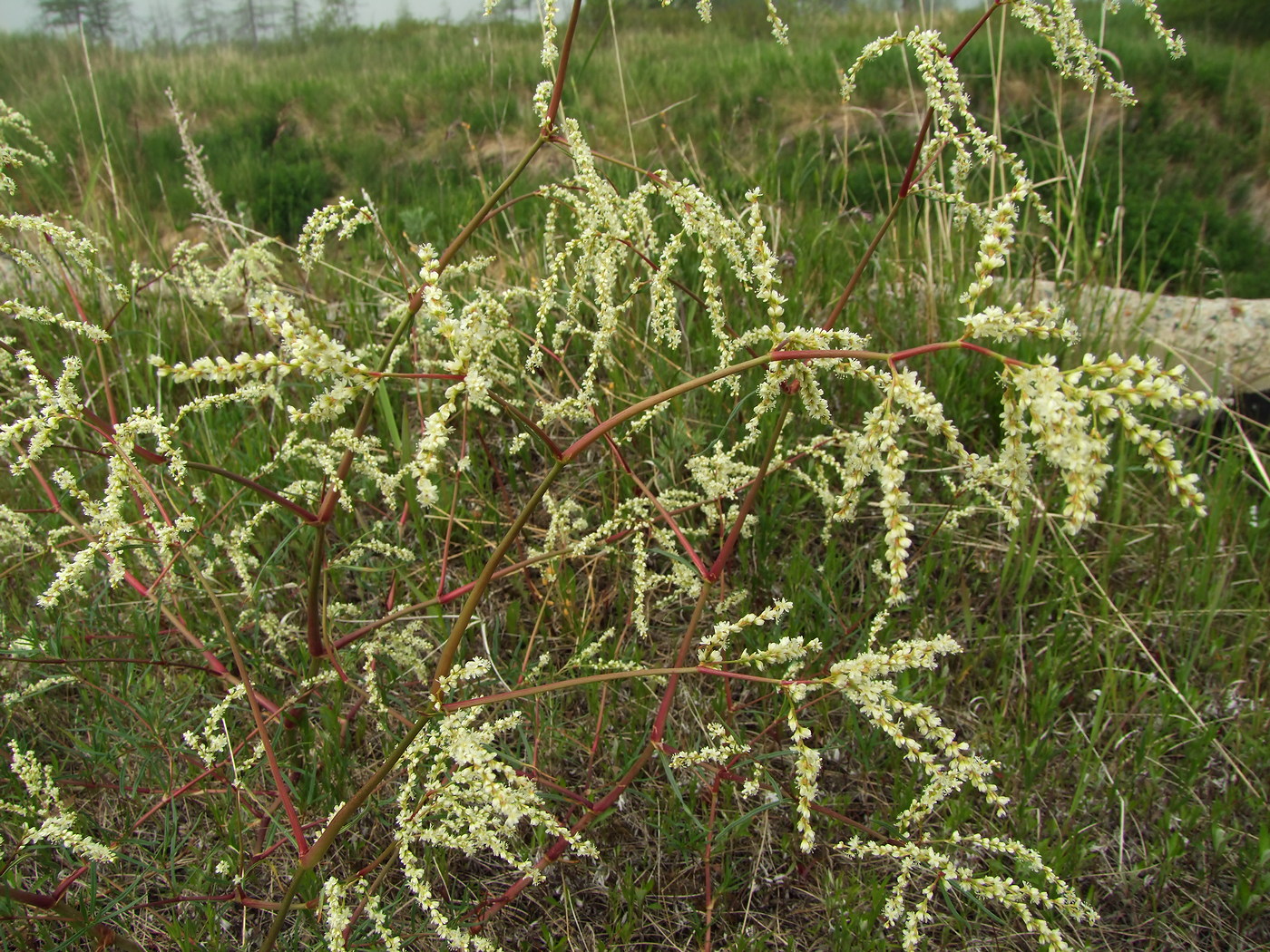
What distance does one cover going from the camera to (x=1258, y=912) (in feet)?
5.91

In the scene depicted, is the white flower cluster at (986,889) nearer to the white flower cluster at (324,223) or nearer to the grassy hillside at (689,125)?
the white flower cluster at (324,223)

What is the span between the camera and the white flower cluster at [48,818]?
4.62ft

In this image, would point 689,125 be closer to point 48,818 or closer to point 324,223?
point 324,223

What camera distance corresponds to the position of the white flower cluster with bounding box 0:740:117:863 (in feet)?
4.62

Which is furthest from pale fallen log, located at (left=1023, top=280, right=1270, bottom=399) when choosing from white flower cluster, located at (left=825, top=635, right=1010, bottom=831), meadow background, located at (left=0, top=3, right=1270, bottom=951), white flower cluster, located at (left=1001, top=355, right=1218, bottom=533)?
white flower cluster, located at (left=1001, top=355, right=1218, bottom=533)

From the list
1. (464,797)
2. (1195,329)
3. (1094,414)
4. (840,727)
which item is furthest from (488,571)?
(1195,329)

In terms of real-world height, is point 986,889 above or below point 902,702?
below

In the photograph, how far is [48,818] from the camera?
1.61m

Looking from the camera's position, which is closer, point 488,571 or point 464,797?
point 488,571

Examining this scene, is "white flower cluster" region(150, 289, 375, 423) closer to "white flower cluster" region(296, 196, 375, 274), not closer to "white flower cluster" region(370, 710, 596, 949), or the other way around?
"white flower cluster" region(370, 710, 596, 949)

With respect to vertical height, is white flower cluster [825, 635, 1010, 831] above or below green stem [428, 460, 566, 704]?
below

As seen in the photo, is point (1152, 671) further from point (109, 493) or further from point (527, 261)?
point (527, 261)

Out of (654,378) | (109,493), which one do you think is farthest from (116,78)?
(109,493)

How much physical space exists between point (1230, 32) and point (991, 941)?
12.7m
